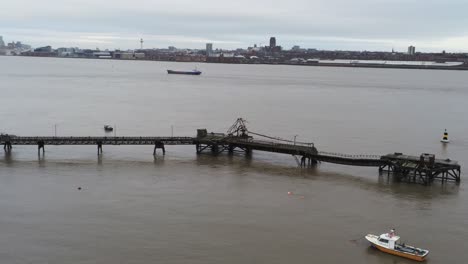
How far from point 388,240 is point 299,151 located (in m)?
16.9

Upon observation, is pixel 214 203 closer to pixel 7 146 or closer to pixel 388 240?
pixel 388 240

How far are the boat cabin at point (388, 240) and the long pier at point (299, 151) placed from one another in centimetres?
1268

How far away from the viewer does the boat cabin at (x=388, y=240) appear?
76.1 feet

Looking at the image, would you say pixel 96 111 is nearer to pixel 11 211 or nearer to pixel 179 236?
pixel 11 211

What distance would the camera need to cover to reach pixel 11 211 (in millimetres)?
27219

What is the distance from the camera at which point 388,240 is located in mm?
23328

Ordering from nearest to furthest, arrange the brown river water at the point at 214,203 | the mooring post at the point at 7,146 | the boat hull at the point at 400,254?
the boat hull at the point at 400,254 → the brown river water at the point at 214,203 → the mooring post at the point at 7,146

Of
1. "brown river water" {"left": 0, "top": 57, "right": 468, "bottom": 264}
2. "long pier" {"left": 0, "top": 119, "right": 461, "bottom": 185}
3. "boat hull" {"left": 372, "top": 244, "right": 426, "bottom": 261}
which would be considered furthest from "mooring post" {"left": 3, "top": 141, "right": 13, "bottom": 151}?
"boat hull" {"left": 372, "top": 244, "right": 426, "bottom": 261}

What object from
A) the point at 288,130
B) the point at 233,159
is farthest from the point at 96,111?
the point at 233,159

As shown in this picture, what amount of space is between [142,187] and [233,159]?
10.9m

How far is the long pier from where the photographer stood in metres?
35.5

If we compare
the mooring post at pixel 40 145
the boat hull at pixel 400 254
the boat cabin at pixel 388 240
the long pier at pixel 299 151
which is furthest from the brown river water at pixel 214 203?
the long pier at pixel 299 151

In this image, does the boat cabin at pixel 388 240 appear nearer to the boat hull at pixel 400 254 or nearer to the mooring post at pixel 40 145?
the boat hull at pixel 400 254

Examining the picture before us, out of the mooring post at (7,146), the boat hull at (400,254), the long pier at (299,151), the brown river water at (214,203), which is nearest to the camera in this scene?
the boat hull at (400,254)
